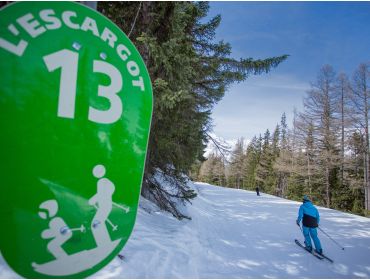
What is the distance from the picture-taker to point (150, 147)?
7.43 m

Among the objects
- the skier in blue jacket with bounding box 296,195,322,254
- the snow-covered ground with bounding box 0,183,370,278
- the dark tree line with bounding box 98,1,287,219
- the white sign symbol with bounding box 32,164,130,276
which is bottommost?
the snow-covered ground with bounding box 0,183,370,278

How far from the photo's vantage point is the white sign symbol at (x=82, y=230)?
966 millimetres

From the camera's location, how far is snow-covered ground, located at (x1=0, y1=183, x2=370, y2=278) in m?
4.84

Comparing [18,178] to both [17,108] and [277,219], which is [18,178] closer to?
[17,108]

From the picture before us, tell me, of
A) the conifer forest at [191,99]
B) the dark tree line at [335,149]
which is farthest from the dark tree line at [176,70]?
the dark tree line at [335,149]

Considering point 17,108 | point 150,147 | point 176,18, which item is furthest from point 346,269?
point 17,108

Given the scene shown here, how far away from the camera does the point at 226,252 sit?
276 inches

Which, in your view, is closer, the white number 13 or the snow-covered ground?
the white number 13

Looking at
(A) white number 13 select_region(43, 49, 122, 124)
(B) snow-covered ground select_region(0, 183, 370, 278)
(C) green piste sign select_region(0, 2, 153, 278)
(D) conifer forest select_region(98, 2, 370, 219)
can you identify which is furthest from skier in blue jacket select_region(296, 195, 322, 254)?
(A) white number 13 select_region(43, 49, 122, 124)

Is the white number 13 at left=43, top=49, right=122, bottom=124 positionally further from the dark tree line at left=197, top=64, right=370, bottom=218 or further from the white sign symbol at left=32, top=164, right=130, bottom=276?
the dark tree line at left=197, top=64, right=370, bottom=218

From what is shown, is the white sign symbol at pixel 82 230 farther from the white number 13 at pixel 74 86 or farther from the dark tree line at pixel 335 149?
the dark tree line at pixel 335 149

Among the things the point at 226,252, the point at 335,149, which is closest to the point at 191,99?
the point at 226,252

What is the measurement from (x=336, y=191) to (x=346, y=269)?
19.8 meters

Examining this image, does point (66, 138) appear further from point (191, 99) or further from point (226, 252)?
point (226, 252)
